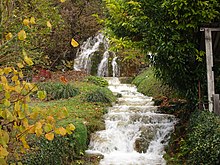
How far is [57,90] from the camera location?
14.8 metres

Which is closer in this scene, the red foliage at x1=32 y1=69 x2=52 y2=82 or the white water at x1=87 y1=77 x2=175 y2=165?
the white water at x1=87 y1=77 x2=175 y2=165

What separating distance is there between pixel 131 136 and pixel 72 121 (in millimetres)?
2055

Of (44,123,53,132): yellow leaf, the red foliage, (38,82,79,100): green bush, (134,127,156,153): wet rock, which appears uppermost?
the red foliage

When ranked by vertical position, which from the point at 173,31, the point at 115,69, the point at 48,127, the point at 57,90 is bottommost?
the point at 57,90

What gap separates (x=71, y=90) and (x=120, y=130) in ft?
17.6

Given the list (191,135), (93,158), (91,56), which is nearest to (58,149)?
(93,158)

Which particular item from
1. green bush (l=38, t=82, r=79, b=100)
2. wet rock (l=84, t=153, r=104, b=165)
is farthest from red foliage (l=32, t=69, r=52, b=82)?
wet rock (l=84, t=153, r=104, b=165)

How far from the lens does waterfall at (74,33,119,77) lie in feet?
76.3

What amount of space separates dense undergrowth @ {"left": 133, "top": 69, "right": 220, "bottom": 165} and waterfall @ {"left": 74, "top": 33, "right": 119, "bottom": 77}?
9.58 metres

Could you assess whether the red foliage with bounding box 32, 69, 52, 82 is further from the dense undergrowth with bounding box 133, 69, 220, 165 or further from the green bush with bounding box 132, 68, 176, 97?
the dense undergrowth with bounding box 133, 69, 220, 165

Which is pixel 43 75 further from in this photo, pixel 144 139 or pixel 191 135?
pixel 191 135

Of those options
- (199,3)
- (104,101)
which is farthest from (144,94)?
(199,3)

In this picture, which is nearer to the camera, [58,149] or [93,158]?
[58,149]

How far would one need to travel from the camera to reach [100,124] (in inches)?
421
